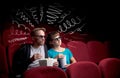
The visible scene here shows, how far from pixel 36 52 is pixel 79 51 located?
715mm

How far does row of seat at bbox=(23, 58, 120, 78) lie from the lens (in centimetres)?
193

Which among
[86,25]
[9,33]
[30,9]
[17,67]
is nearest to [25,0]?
[30,9]

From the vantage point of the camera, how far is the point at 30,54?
2451 mm

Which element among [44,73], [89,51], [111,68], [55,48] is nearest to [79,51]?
[89,51]

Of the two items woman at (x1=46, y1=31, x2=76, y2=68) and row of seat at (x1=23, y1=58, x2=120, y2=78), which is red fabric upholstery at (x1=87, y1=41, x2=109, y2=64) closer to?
woman at (x1=46, y1=31, x2=76, y2=68)

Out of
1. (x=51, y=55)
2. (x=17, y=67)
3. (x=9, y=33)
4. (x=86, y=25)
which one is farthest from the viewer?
(x=86, y=25)

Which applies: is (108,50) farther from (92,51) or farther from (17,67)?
(17,67)

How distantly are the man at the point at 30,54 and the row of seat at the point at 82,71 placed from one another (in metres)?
0.36

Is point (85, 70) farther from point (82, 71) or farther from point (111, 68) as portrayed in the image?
point (111, 68)

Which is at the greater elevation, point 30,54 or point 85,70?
point 30,54

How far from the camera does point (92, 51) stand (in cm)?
317

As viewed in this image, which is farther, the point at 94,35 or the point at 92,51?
the point at 94,35

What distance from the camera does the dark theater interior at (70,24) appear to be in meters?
3.15

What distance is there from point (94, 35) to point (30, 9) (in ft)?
3.05
